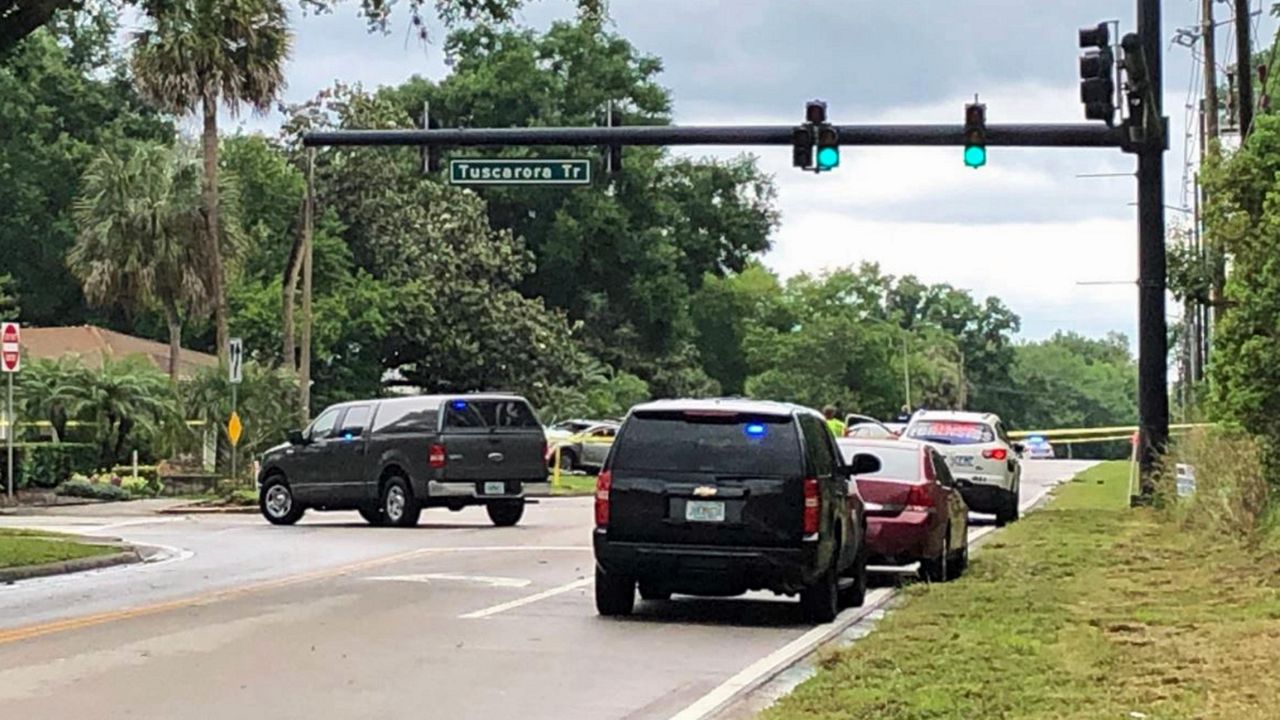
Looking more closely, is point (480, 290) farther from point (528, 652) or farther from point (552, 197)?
point (528, 652)

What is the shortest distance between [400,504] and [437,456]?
3.48 ft

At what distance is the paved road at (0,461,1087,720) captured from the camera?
11.4 metres

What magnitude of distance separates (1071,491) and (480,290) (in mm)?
27305

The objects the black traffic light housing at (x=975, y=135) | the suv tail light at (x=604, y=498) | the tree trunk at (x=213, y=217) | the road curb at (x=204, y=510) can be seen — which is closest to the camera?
the suv tail light at (x=604, y=498)

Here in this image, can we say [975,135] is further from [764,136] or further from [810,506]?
[810,506]

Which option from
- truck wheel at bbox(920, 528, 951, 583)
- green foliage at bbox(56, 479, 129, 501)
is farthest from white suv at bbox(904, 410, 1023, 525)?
green foliage at bbox(56, 479, 129, 501)

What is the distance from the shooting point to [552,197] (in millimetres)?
83438

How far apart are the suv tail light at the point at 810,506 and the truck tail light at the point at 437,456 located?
14062mm

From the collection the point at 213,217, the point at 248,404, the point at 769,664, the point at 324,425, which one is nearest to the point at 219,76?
the point at 213,217

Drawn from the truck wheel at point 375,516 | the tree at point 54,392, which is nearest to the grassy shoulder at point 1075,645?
the truck wheel at point 375,516

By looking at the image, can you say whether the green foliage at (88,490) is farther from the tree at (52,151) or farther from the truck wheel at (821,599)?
the tree at (52,151)

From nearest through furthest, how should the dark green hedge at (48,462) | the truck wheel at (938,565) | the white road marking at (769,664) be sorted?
the white road marking at (769,664) → the truck wheel at (938,565) → the dark green hedge at (48,462)

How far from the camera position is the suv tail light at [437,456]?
2930 centimetres

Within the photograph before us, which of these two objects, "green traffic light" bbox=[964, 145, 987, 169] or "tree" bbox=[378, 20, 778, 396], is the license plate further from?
"tree" bbox=[378, 20, 778, 396]
